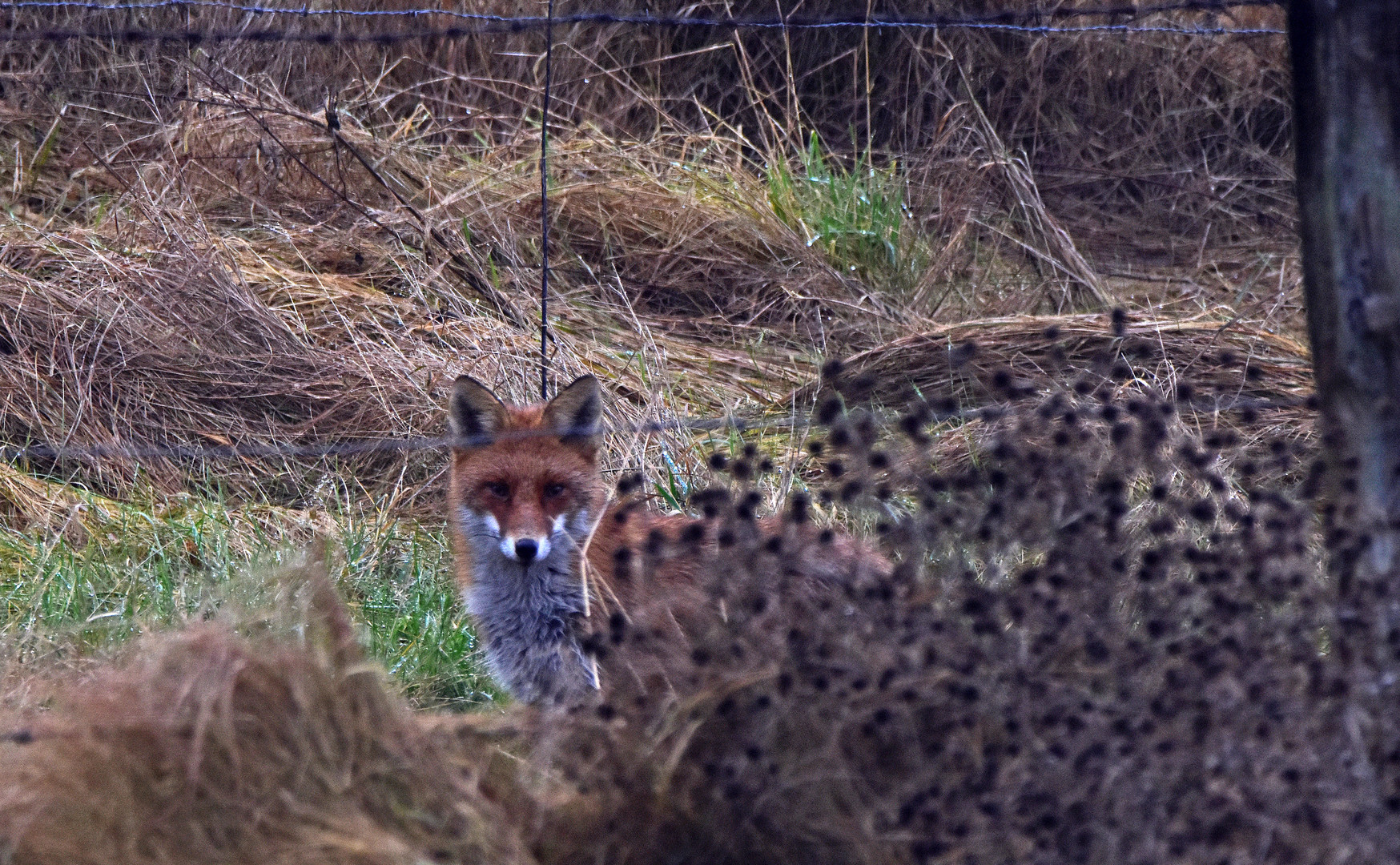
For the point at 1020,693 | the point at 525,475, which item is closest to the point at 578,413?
the point at 525,475

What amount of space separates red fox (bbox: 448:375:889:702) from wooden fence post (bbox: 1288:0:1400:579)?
1456 millimetres

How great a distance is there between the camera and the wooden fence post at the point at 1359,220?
125 inches

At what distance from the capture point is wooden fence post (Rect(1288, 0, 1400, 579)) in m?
3.19

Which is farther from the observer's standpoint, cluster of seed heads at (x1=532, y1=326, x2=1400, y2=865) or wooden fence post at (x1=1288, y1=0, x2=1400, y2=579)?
wooden fence post at (x1=1288, y1=0, x2=1400, y2=579)

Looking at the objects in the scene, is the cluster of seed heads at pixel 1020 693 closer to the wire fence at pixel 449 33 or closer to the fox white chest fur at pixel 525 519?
the wire fence at pixel 449 33

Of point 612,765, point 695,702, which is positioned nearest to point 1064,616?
point 695,702

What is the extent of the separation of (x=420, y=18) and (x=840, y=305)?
13.1 ft

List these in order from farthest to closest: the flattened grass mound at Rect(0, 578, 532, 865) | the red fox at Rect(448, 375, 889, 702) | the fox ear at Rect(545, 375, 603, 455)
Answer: the fox ear at Rect(545, 375, 603, 455) → the red fox at Rect(448, 375, 889, 702) → the flattened grass mound at Rect(0, 578, 532, 865)

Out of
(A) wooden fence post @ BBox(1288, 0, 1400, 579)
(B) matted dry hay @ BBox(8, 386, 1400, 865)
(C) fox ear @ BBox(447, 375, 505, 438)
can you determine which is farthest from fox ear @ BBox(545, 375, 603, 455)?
(A) wooden fence post @ BBox(1288, 0, 1400, 579)

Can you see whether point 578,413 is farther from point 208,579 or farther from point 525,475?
point 208,579

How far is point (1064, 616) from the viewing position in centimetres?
281

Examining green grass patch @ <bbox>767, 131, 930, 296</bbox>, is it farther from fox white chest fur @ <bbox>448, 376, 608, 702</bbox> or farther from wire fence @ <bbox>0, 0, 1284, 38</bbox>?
fox white chest fur @ <bbox>448, 376, 608, 702</bbox>

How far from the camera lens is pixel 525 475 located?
488 cm

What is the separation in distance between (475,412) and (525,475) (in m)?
0.34
